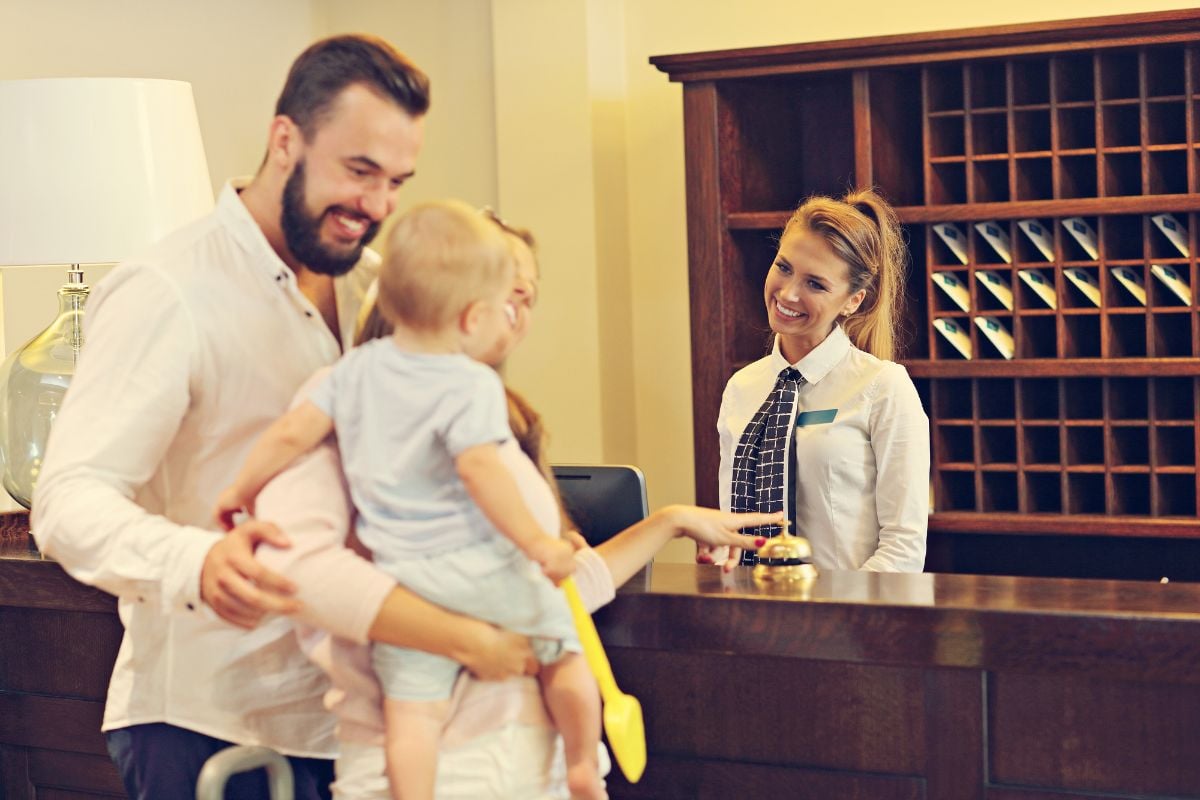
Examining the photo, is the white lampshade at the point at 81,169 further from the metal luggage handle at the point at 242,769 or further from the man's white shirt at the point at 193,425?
the metal luggage handle at the point at 242,769

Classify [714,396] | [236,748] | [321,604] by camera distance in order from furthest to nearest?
1. [714,396]
2. [236,748]
3. [321,604]

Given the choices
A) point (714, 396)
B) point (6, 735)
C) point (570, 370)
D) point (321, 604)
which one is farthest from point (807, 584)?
point (570, 370)

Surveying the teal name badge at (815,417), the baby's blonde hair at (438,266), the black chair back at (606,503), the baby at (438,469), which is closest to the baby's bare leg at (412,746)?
the baby at (438,469)

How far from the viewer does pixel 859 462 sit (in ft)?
8.02

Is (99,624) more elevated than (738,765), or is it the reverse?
(99,624)

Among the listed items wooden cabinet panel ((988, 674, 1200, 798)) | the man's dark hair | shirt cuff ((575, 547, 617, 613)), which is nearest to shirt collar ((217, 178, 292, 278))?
the man's dark hair

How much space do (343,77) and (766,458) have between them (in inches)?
50.0

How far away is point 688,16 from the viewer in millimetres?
4184

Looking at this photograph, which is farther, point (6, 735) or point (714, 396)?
point (714, 396)

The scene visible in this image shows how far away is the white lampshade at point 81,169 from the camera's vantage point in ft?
8.38

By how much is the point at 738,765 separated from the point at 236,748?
0.62m

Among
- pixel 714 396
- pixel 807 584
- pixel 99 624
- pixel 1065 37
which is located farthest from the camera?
pixel 714 396

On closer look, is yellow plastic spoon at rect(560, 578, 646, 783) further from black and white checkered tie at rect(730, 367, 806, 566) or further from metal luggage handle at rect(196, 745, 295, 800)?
black and white checkered tie at rect(730, 367, 806, 566)

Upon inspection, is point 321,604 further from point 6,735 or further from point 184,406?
point 6,735
